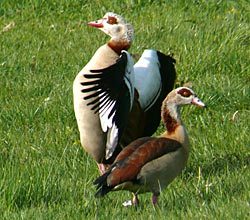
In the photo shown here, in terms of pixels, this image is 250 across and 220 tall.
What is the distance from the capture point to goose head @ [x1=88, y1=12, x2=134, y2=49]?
7285 millimetres

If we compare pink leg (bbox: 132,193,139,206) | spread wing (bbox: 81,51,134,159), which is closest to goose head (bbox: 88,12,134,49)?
spread wing (bbox: 81,51,134,159)

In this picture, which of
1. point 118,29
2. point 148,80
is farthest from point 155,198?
point 118,29

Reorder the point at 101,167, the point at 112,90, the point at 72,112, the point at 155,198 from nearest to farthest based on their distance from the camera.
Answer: the point at 155,198 → the point at 112,90 → the point at 101,167 → the point at 72,112

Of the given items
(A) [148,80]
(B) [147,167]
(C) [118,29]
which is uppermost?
(C) [118,29]

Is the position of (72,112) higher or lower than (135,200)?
lower

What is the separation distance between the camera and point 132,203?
5910 millimetres

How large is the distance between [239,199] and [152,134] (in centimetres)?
197

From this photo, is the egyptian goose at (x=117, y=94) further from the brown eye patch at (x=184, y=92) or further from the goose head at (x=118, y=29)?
the brown eye patch at (x=184, y=92)

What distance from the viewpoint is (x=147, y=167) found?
5918mm

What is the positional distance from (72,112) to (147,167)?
213 centimetres

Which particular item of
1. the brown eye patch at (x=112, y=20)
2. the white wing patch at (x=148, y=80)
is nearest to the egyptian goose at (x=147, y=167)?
the white wing patch at (x=148, y=80)

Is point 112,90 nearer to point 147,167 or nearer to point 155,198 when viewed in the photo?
point 147,167

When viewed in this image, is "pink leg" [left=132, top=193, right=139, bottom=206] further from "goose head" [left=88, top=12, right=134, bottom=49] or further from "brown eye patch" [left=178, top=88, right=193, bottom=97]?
"goose head" [left=88, top=12, right=134, bottom=49]

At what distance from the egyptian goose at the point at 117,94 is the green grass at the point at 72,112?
0.72 ft
